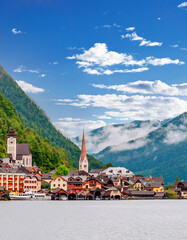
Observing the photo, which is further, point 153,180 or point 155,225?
point 153,180

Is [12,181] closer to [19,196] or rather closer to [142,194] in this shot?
[19,196]

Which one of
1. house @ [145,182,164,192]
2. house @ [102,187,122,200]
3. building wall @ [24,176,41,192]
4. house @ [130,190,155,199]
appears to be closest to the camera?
house @ [102,187,122,200]

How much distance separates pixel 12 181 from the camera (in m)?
158

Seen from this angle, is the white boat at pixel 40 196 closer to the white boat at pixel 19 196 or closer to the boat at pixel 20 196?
the boat at pixel 20 196

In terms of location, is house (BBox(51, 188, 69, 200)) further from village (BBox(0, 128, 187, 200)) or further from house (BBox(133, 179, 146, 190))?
house (BBox(133, 179, 146, 190))

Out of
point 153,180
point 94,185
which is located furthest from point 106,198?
point 153,180

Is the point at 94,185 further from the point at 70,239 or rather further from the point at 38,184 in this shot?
the point at 70,239

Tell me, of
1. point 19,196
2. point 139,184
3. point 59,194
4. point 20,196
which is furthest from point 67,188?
point 139,184

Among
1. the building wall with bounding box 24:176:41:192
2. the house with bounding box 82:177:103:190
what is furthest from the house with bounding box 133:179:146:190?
the building wall with bounding box 24:176:41:192

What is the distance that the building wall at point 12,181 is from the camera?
506 ft

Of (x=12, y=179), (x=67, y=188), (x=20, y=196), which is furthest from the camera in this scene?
(x=67, y=188)

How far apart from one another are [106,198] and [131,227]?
312 feet

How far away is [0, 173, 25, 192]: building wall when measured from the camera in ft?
506

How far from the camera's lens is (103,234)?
56.8m
